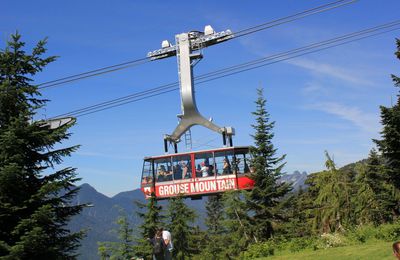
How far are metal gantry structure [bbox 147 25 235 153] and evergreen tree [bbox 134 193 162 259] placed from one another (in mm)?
4053

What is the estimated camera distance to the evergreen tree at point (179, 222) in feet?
88.6

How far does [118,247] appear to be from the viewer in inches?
1163

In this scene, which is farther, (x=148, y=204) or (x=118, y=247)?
(x=118, y=247)

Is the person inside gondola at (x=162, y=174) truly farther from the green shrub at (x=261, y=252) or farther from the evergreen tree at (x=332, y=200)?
the evergreen tree at (x=332, y=200)

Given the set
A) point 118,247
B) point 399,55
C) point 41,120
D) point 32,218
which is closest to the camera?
point 32,218

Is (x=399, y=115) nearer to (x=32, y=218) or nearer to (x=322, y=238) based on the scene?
(x=322, y=238)

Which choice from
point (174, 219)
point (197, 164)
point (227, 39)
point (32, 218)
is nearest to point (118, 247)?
point (174, 219)

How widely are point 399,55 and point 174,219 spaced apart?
15.0 m

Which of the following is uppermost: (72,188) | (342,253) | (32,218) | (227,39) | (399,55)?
(227,39)

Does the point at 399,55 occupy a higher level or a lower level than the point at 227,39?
lower

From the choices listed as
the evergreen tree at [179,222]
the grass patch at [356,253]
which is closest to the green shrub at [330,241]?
the grass patch at [356,253]

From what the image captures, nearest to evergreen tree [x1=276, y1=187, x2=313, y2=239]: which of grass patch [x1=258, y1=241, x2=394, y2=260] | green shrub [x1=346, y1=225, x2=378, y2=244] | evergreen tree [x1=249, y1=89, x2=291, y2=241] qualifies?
evergreen tree [x1=249, y1=89, x2=291, y2=241]

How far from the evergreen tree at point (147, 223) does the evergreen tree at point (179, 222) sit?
92cm

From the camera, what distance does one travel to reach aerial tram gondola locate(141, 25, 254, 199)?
26969 millimetres
